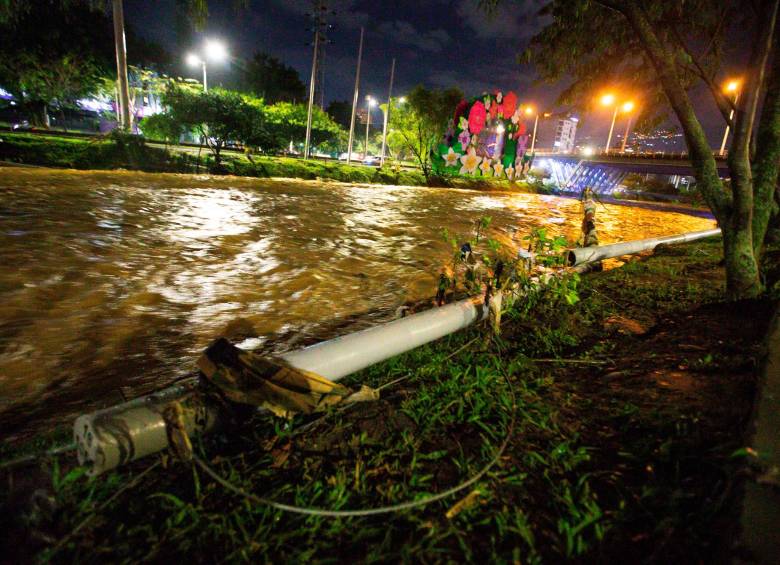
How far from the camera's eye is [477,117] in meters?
21.0

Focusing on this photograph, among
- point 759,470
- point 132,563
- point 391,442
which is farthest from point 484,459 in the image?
point 132,563

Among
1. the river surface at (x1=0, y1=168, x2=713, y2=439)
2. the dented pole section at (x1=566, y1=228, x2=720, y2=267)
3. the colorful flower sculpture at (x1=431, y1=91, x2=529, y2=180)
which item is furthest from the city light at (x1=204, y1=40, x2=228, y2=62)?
the dented pole section at (x1=566, y1=228, x2=720, y2=267)

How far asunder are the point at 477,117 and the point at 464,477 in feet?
73.3

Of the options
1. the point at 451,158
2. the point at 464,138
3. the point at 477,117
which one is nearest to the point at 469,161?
the point at 451,158

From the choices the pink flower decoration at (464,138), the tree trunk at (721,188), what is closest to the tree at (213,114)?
the pink flower decoration at (464,138)

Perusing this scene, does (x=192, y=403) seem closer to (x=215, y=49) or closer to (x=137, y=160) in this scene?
(x=137, y=160)

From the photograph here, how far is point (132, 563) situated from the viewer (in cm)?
128

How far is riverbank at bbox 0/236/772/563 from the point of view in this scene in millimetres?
1352

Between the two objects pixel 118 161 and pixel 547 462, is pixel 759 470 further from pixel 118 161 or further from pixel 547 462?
pixel 118 161

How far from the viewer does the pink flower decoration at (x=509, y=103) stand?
2227 centimetres

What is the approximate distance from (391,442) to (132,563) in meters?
1.12

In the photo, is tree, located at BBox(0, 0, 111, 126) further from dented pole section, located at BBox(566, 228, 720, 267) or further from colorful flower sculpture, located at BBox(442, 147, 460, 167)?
dented pole section, located at BBox(566, 228, 720, 267)

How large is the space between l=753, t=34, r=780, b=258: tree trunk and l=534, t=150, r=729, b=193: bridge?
3727 centimetres

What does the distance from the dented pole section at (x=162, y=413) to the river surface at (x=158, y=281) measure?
93cm
